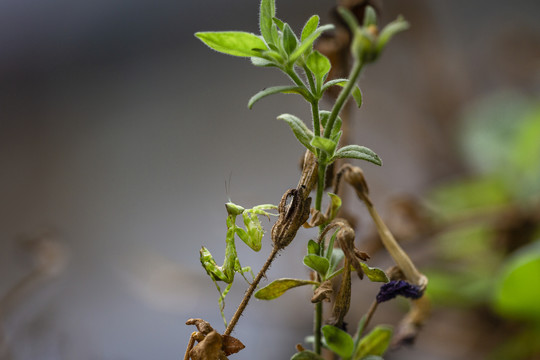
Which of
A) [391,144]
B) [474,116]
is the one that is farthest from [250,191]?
[474,116]

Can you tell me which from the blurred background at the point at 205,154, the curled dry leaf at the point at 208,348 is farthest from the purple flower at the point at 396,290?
the blurred background at the point at 205,154

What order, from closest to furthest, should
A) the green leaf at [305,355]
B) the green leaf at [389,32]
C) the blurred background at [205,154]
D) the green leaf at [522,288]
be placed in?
1. the green leaf at [389,32]
2. the green leaf at [305,355]
3. the green leaf at [522,288]
4. the blurred background at [205,154]

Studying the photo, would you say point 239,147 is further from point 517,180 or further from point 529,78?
point 529,78

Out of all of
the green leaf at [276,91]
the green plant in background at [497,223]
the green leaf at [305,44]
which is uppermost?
the green plant in background at [497,223]

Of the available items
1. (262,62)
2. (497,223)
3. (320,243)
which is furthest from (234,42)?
(497,223)

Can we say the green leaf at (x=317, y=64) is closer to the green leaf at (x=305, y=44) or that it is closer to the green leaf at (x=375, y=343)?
the green leaf at (x=305, y=44)

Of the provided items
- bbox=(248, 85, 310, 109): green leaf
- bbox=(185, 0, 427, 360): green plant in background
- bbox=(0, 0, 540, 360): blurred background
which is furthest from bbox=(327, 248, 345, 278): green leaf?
bbox=(0, 0, 540, 360): blurred background

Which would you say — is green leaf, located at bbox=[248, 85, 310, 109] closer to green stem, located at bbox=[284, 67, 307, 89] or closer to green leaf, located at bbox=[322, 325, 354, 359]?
green stem, located at bbox=[284, 67, 307, 89]
